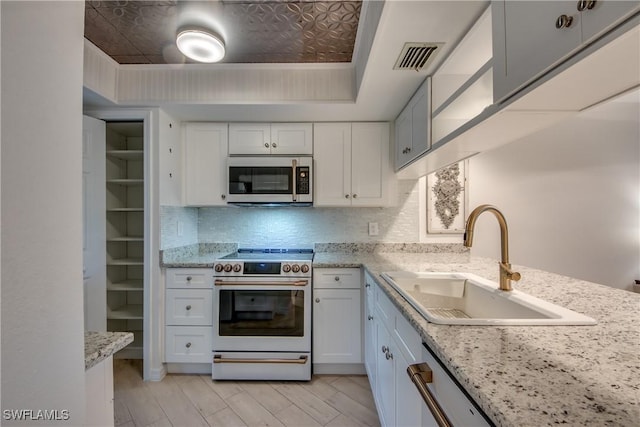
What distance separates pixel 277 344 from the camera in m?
2.04

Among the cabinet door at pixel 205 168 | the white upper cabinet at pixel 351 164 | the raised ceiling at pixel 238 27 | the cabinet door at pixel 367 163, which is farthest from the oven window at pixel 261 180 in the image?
the raised ceiling at pixel 238 27

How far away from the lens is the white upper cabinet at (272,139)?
2385 millimetres

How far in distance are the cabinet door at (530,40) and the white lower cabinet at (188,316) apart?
2.18m

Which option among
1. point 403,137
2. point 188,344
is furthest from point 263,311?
point 403,137

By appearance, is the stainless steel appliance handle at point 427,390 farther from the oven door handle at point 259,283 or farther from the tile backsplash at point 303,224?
the tile backsplash at point 303,224

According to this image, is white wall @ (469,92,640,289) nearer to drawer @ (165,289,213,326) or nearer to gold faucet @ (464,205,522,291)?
gold faucet @ (464,205,522,291)

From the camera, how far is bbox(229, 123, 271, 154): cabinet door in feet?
7.84

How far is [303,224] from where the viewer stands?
264cm

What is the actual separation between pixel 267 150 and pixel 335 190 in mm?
727

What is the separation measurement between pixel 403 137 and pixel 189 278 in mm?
2079

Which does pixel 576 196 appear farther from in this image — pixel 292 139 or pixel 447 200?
pixel 292 139

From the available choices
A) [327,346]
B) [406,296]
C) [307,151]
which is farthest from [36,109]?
[327,346]

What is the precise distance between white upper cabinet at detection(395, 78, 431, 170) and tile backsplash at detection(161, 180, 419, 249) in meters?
0.54

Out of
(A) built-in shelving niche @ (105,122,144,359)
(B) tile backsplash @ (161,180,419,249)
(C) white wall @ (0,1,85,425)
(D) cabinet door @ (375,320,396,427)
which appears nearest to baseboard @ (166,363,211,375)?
(A) built-in shelving niche @ (105,122,144,359)
